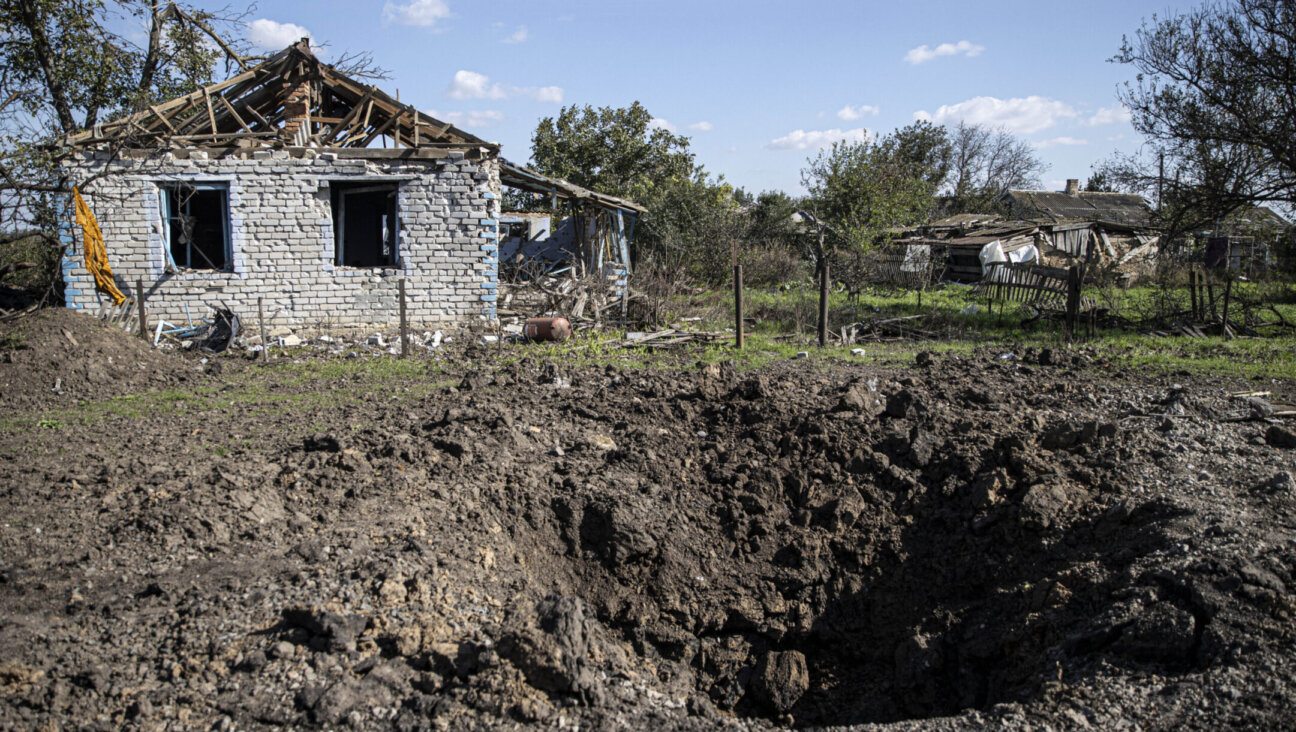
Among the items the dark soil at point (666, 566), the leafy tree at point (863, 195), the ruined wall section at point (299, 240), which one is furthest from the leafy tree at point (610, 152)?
the dark soil at point (666, 566)

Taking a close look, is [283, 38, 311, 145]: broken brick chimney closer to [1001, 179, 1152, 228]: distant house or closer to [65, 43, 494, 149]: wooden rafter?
[65, 43, 494, 149]: wooden rafter

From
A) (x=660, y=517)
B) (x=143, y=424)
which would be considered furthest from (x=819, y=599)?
(x=143, y=424)

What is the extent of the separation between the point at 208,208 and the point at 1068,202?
3268 cm

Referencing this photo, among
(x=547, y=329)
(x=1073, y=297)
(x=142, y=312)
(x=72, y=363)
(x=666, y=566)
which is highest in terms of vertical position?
(x=1073, y=297)

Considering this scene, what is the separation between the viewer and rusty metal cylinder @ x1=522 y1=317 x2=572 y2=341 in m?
12.0

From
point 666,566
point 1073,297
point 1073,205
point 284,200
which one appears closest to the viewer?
point 666,566

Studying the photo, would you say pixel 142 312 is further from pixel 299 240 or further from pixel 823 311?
pixel 823 311

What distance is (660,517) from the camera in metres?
5.05

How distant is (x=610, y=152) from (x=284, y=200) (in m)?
13.0

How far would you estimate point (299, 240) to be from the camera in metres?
12.4

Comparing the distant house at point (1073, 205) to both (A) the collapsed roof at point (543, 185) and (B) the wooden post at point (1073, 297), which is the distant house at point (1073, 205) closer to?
(B) the wooden post at point (1073, 297)

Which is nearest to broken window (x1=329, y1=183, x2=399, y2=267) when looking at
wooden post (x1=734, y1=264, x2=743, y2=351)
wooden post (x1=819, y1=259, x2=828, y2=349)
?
wooden post (x1=734, y1=264, x2=743, y2=351)

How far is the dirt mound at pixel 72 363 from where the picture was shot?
8305 mm

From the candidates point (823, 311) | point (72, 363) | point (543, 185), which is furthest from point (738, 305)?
point (72, 363)
